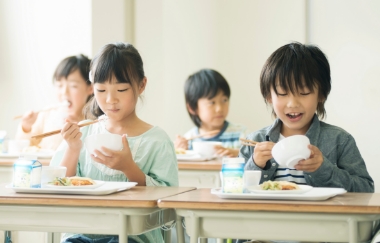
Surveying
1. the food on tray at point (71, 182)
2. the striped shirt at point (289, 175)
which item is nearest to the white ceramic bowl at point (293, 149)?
the striped shirt at point (289, 175)

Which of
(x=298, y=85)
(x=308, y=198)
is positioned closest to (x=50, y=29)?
(x=298, y=85)

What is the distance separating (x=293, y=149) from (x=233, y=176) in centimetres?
21

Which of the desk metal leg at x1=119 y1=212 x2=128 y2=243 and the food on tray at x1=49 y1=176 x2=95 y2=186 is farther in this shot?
the food on tray at x1=49 y1=176 x2=95 y2=186

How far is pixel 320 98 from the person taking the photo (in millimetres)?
2135

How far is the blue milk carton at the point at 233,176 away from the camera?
5.50 feet

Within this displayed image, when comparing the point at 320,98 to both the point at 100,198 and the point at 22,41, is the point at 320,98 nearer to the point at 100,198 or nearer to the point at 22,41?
the point at 100,198

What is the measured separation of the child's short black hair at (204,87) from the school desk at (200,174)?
3.78 ft

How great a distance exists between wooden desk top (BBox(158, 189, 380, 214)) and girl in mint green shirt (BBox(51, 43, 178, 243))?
520mm

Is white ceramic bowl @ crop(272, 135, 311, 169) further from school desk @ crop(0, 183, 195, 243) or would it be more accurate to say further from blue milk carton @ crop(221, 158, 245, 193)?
school desk @ crop(0, 183, 195, 243)

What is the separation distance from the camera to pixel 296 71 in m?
2.05

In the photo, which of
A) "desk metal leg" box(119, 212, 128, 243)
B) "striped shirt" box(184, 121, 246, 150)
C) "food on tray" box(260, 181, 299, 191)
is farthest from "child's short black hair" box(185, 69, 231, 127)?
"desk metal leg" box(119, 212, 128, 243)

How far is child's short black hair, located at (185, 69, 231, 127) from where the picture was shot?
425 cm

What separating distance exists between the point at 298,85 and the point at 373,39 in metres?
2.71

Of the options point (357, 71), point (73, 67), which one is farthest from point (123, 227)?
point (357, 71)
